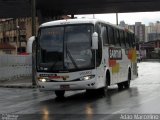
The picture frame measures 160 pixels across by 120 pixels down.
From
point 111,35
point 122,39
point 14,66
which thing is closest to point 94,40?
point 111,35

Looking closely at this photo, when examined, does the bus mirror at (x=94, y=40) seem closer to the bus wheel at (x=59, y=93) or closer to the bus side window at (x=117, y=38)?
the bus wheel at (x=59, y=93)

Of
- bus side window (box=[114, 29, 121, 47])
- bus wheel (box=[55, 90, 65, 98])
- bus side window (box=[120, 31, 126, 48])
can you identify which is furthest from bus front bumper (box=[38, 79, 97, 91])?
bus side window (box=[120, 31, 126, 48])

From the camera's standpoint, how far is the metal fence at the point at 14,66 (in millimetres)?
39797

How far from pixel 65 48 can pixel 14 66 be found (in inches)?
891

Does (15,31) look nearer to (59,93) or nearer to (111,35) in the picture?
(111,35)

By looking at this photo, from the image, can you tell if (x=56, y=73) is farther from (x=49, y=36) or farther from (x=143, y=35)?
(x=143, y=35)

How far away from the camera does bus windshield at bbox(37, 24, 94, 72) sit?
1948 cm

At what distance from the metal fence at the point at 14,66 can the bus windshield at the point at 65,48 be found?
1963 cm

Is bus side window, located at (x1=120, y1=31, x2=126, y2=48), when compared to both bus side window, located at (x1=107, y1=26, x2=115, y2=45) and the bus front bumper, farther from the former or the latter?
the bus front bumper

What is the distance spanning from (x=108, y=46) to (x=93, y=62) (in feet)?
8.38

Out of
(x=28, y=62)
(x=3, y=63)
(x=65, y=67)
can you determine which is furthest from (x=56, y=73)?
(x=28, y=62)

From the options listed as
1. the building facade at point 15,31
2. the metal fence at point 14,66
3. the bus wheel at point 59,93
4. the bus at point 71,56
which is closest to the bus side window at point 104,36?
the bus at point 71,56

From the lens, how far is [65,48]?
19656mm

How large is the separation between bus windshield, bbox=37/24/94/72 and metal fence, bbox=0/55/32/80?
19632mm
